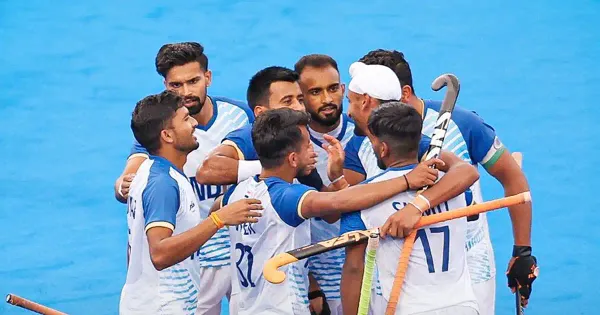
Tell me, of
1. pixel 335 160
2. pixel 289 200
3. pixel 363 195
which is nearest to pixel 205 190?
pixel 335 160

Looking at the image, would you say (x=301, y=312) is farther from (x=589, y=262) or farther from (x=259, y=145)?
(x=589, y=262)

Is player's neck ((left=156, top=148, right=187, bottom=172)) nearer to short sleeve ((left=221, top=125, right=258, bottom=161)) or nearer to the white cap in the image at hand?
short sleeve ((left=221, top=125, right=258, bottom=161))

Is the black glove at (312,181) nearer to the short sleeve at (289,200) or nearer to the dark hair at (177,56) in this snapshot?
the short sleeve at (289,200)

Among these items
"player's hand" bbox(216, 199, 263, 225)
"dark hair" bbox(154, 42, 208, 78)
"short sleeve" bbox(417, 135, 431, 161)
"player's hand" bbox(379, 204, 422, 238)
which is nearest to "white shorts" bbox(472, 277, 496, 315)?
"short sleeve" bbox(417, 135, 431, 161)

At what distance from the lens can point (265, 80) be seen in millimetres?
6250

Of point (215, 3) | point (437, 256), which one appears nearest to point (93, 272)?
point (437, 256)

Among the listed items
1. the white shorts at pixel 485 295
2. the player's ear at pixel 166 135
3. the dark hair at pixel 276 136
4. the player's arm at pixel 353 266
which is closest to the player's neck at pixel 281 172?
the dark hair at pixel 276 136

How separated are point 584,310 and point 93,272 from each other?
11.0 feet

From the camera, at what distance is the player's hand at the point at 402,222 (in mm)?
4941

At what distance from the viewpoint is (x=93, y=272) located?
864cm

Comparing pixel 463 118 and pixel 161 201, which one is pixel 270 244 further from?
pixel 463 118

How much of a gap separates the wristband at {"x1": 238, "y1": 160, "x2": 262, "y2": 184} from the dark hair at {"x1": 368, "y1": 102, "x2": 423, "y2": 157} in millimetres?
851

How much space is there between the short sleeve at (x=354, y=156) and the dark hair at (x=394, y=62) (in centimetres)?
36

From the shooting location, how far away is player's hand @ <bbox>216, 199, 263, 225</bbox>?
5.09 m
